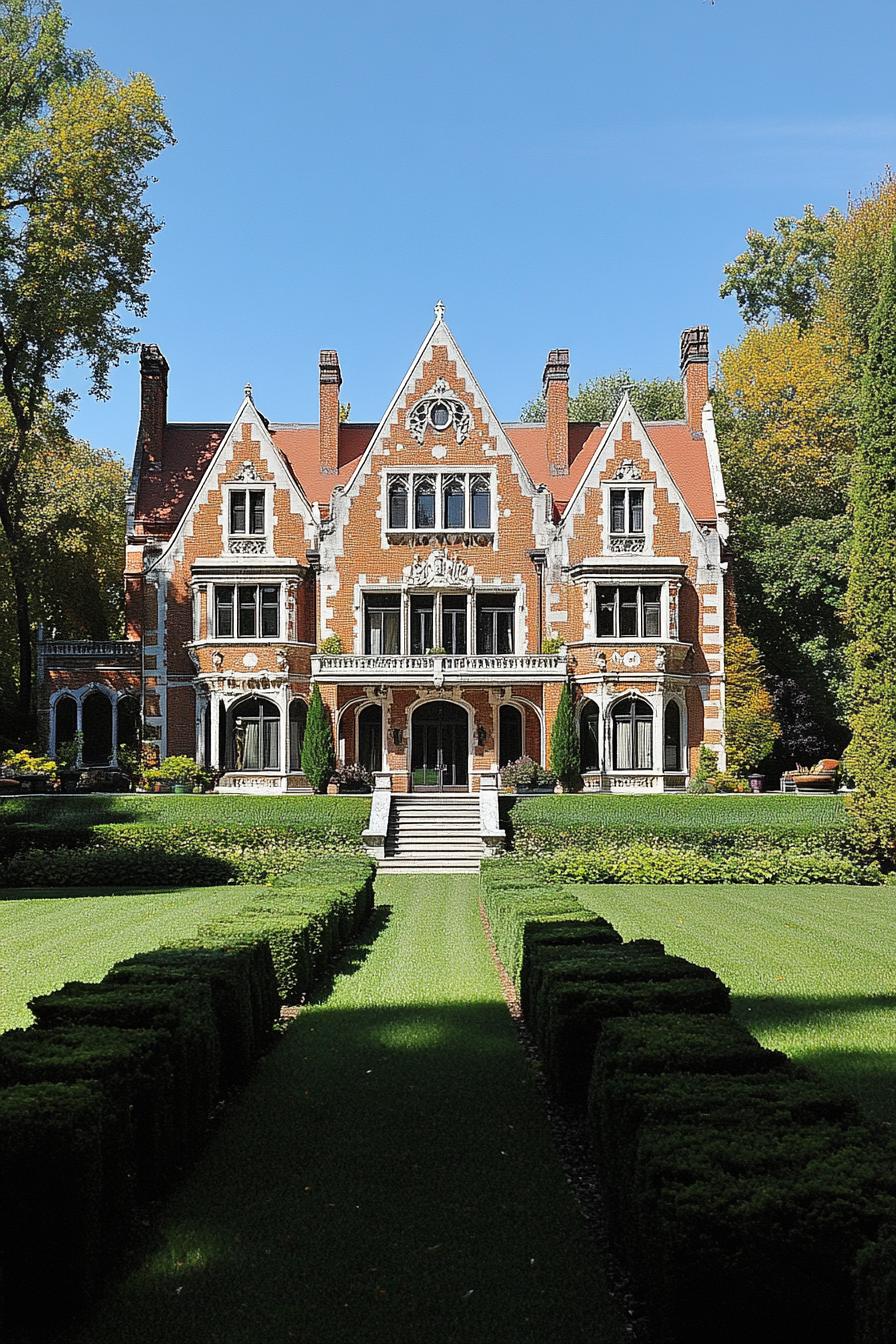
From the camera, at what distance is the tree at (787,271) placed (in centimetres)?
4516

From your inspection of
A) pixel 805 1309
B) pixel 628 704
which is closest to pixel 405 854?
pixel 628 704

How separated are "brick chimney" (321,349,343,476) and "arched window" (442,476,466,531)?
442 centimetres

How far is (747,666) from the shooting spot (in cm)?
3697

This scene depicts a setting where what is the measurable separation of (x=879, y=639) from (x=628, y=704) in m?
10.4

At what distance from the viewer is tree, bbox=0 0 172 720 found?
3191cm

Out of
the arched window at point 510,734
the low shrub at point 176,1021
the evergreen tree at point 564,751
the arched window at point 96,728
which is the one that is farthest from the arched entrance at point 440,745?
the low shrub at point 176,1021

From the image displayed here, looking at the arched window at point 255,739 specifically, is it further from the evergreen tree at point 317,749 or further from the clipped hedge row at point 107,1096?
the clipped hedge row at point 107,1096

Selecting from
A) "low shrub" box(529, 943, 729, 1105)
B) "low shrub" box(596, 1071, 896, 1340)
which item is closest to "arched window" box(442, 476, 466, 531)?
"low shrub" box(529, 943, 729, 1105)

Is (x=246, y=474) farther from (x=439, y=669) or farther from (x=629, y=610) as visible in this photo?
(x=629, y=610)

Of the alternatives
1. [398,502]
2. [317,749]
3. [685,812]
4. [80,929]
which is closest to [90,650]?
[317,749]

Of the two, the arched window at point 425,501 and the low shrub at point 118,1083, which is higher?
the arched window at point 425,501

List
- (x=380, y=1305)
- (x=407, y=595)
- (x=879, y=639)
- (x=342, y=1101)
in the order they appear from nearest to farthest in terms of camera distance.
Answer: (x=380, y=1305) → (x=342, y=1101) → (x=879, y=639) → (x=407, y=595)

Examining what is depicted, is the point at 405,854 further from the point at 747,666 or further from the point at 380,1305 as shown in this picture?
the point at 380,1305

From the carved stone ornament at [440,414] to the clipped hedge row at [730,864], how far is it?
1527 cm
